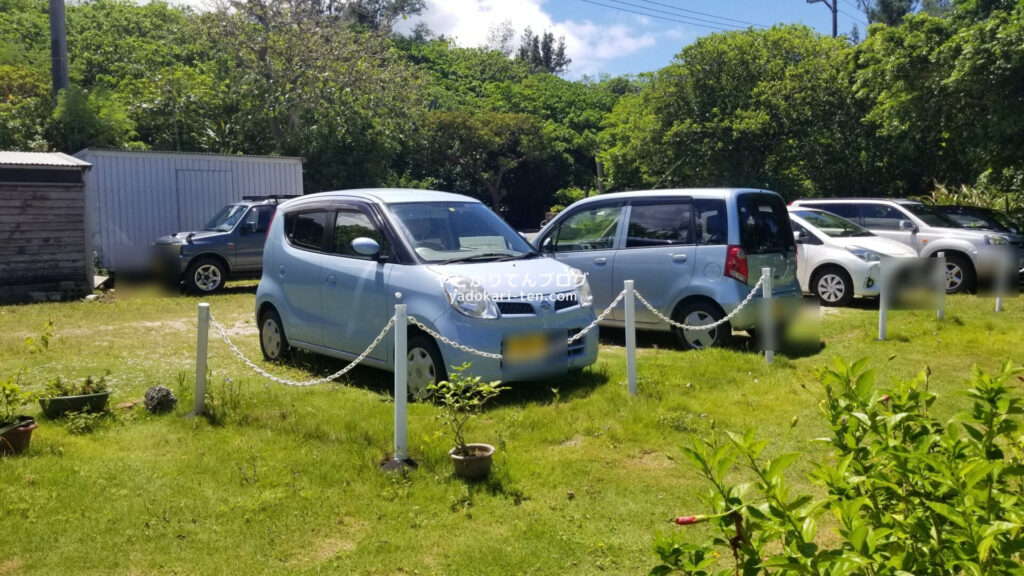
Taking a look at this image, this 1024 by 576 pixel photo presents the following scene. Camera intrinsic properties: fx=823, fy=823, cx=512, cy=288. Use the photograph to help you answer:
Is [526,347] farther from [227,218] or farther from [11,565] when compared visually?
[227,218]

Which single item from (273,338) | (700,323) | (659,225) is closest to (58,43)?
(273,338)

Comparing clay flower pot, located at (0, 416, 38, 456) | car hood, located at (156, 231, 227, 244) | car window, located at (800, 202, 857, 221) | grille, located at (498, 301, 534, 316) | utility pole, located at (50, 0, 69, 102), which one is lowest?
clay flower pot, located at (0, 416, 38, 456)

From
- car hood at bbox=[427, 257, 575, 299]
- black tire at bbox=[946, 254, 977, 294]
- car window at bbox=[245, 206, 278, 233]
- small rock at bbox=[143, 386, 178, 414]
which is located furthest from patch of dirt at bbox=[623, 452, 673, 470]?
car window at bbox=[245, 206, 278, 233]

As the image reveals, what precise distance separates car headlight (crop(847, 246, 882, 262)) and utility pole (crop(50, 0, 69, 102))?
61.0 ft

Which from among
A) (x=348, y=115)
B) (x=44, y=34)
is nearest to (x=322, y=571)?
(x=348, y=115)

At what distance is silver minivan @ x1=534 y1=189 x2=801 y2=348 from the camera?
8.91 meters

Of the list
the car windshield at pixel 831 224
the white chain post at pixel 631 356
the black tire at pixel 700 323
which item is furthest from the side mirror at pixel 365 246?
the car windshield at pixel 831 224

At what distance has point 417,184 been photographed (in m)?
40.2

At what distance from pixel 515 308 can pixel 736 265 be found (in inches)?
122

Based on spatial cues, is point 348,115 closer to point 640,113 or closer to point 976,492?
point 640,113

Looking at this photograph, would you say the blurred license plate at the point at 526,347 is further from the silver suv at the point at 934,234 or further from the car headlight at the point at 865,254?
the silver suv at the point at 934,234

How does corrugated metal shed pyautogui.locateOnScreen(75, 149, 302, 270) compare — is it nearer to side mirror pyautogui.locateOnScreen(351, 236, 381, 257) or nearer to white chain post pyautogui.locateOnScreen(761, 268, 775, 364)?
side mirror pyautogui.locateOnScreen(351, 236, 381, 257)

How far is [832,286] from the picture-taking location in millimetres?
13359

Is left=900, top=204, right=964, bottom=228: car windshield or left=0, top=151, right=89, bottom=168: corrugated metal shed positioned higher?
left=0, top=151, right=89, bottom=168: corrugated metal shed
